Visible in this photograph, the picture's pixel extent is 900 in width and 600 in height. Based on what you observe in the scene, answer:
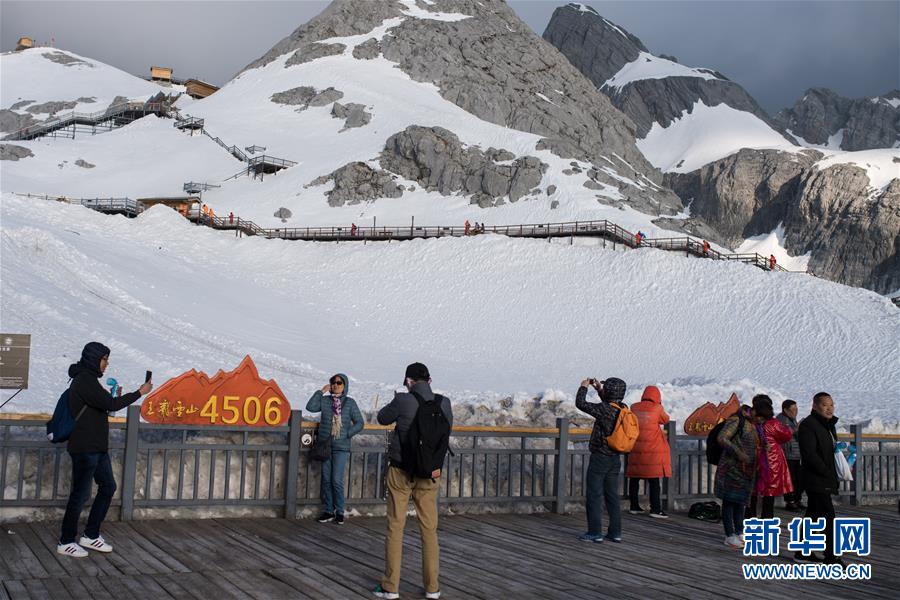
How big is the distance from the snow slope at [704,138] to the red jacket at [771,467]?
146 metres

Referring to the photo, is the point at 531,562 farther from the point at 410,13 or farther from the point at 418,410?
the point at 410,13

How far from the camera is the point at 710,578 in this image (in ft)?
28.3

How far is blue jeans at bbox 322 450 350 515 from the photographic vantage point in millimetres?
10594

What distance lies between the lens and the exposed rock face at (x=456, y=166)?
78438mm

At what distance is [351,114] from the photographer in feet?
317

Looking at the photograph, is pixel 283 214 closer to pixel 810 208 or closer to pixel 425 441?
pixel 425 441

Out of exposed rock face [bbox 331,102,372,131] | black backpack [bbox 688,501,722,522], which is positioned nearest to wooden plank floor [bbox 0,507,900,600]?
black backpack [bbox 688,501,722,522]

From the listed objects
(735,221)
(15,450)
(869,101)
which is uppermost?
(869,101)

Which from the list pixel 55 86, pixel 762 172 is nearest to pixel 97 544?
pixel 762 172

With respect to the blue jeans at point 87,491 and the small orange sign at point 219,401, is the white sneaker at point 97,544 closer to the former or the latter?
the blue jeans at point 87,491

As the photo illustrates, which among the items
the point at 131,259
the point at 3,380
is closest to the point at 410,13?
the point at 131,259

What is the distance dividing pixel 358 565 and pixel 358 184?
72.1 m

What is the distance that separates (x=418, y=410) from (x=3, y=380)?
6618 millimetres

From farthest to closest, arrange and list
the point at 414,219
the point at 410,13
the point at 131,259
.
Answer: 1. the point at 410,13
2. the point at 414,219
3. the point at 131,259
